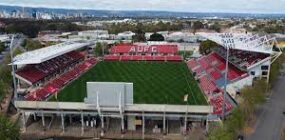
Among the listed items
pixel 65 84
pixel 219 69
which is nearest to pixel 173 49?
pixel 219 69

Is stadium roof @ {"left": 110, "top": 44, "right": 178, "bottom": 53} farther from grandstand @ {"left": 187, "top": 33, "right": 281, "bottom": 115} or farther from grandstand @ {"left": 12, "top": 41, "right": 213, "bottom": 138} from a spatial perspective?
grandstand @ {"left": 187, "top": 33, "right": 281, "bottom": 115}

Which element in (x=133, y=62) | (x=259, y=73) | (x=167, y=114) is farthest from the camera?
(x=133, y=62)

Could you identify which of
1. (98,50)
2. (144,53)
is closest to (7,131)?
(144,53)

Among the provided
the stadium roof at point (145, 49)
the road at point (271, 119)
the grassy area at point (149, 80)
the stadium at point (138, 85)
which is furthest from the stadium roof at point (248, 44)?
the stadium roof at point (145, 49)

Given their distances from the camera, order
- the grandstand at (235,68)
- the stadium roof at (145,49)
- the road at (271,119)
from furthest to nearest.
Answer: the stadium roof at (145,49)
the grandstand at (235,68)
the road at (271,119)

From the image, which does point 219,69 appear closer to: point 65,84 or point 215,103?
point 215,103

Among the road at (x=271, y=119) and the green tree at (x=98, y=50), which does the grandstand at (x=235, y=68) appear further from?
the green tree at (x=98, y=50)

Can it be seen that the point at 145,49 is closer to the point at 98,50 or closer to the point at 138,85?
the point at 98,50
